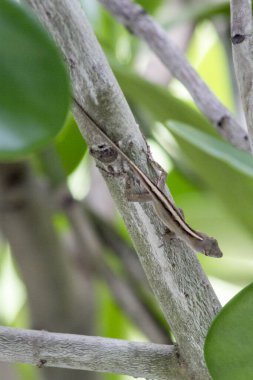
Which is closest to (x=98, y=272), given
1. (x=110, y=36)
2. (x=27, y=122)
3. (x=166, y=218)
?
(x=110, y=36)

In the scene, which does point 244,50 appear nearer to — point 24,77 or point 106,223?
point 24,77

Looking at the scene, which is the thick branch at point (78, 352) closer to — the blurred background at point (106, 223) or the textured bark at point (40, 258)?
the blurred background at point (106, 223)

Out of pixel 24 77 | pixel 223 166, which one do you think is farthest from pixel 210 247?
pixel 24 77

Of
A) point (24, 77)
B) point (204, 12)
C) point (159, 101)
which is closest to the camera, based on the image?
point (24, 77)

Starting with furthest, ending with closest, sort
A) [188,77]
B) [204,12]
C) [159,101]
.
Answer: [204,12]
[159,101]
[188,77]

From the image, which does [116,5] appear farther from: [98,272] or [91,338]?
[98,272]

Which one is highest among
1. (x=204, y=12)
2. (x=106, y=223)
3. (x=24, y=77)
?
(x=24, y=77)
